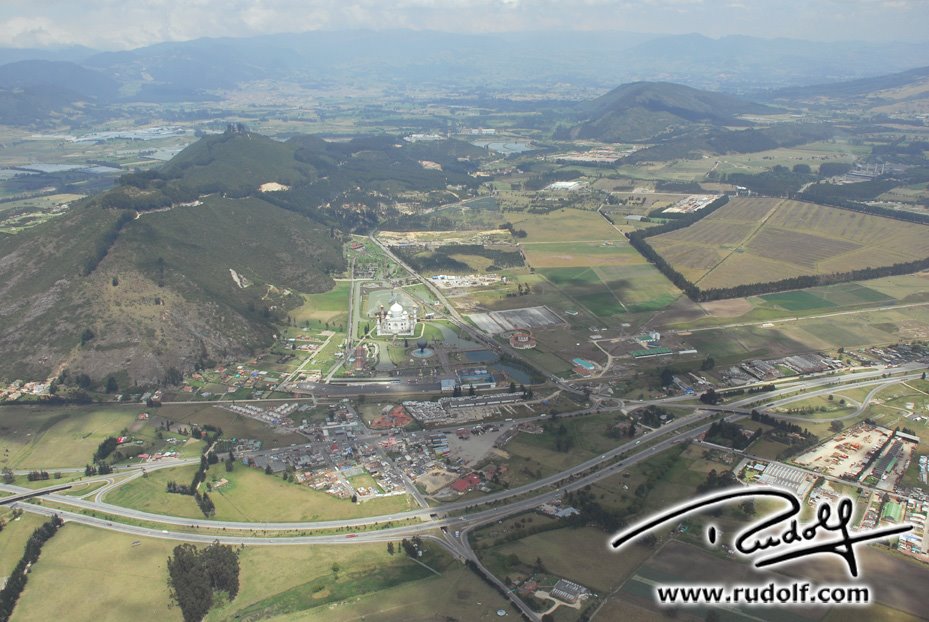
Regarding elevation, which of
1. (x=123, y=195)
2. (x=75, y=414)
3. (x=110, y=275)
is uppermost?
(x=123, y=195)

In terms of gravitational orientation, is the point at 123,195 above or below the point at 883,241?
above

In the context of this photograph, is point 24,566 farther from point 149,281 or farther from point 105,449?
point 149,281

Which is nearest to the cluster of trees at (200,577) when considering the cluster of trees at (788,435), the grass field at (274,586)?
the grass field at (274,586)

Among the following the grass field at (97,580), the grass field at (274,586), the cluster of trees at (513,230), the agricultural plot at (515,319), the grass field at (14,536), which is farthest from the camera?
the cluster of trees at (513,230)

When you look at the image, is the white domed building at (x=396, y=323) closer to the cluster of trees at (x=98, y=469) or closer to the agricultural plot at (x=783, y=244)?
the cluster of trees at (x=98, y=469)

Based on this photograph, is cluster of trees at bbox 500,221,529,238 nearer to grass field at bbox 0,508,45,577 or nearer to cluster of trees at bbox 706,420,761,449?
cluster of trees at bbox 706,420,761,449

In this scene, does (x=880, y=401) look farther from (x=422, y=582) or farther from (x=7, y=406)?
(x=7, y=406)

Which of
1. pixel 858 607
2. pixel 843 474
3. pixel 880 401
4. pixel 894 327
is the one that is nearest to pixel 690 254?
pixel 894 327
